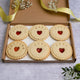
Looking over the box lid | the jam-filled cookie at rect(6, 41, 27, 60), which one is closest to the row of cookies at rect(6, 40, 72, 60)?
the jam-filled cookie at rect(6, 41, 27, 60)

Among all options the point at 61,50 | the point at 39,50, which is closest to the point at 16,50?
the point at 39,50

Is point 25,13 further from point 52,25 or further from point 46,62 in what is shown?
point 46,62

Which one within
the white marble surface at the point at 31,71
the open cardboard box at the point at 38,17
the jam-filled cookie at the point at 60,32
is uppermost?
the open cardboard box at the point at 38,17

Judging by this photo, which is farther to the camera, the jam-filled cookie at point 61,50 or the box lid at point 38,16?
the box lid at point 38,16

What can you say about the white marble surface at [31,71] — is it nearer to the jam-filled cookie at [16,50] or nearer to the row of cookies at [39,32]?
the jam-filled cookie at [16,50]

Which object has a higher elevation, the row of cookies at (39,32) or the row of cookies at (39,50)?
the row of cookies at (39,32)

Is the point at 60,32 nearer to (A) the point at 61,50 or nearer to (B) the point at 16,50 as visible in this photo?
(A) the point at 61,50

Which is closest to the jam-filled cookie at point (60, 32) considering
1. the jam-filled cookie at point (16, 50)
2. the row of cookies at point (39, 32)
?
the row of cookies at point (39, 32)
